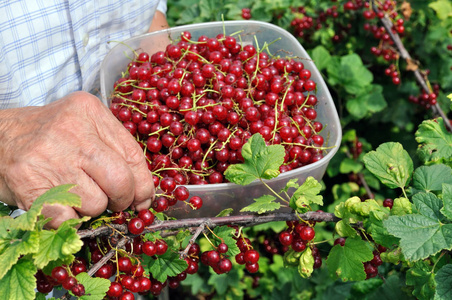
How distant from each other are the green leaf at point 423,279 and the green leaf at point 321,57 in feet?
3.19

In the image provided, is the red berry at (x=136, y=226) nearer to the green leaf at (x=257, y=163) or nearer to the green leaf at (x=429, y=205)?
the green leaf at (x=257, y=163)

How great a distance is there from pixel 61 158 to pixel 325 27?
1.30m

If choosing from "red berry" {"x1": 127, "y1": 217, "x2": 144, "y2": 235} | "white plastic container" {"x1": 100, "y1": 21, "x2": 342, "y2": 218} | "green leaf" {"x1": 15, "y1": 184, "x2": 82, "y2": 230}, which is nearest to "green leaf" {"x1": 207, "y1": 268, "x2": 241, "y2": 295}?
"white plastic container" {"x1": 100, "y1": 21, "x2": 342, "y2": 218}

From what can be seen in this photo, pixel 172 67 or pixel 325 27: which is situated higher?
pixel 172 67

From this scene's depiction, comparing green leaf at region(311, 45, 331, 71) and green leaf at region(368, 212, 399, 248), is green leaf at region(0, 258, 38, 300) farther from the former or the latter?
green leaf at region(311, 45, 331, 71)

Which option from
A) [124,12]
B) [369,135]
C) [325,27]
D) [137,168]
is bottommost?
[369,135]

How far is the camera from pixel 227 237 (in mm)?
707

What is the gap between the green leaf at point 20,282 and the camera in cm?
54

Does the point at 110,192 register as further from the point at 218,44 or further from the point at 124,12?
the point at 124,12

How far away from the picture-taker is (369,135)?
1.73 m

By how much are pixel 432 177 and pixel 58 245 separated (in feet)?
2.02

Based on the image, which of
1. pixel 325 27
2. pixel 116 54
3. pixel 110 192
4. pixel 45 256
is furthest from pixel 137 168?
pixel 325 27

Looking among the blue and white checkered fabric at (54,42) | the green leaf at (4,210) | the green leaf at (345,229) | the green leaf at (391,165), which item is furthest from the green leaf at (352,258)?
the blue and white checkered fabric at (54,42)

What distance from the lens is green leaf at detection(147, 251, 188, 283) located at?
68cm
